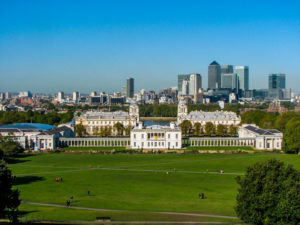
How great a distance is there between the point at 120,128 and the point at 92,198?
6767 centimetres

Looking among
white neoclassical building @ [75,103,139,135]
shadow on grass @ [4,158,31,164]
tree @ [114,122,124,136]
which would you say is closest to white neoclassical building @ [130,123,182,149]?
tree @ [114,122,124,136]

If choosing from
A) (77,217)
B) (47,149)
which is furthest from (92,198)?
(47,149)

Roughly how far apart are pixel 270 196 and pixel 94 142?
2624 inches

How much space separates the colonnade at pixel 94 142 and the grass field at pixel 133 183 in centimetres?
1910

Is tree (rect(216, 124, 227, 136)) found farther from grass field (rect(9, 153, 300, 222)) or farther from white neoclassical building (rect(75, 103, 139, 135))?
grass field (rect(9, 153, 300, 222))

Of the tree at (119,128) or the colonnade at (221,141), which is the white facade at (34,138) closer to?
the tree at (119,128)

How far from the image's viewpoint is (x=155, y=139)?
3378 inches

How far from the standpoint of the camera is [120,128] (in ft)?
351

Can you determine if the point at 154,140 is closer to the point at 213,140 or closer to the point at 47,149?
the point at 213,140

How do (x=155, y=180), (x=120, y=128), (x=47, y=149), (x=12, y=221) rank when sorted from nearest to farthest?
1. (x=12, y=221)
2. (x=155, y=180)
3. (x=47, y=149)
4. (x=120, y=128)

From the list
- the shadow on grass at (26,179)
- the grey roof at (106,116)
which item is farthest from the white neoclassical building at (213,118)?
the shadow on grass at (26,179)

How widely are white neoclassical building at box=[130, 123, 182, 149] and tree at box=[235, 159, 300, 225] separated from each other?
52.7 metres

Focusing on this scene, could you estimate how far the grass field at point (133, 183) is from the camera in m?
34.5

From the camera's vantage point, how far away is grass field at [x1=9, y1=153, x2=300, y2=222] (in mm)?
34531
